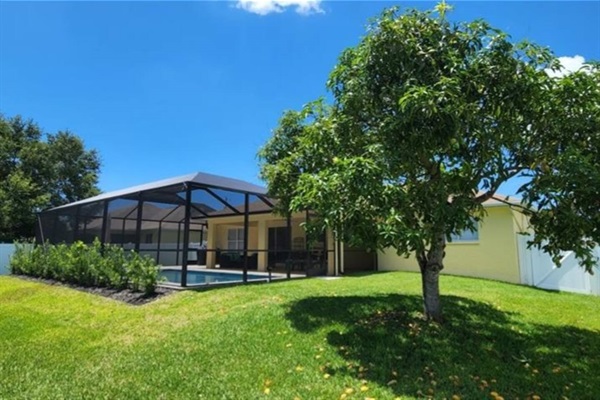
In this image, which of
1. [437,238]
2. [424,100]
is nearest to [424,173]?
[437,238]

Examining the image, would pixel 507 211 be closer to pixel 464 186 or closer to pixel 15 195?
pixel 464 186

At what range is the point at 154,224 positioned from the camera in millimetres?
19875

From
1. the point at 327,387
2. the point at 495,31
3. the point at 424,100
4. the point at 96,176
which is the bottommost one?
the point at 327,387

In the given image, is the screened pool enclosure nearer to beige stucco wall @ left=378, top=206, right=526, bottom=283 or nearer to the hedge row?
the hedge row

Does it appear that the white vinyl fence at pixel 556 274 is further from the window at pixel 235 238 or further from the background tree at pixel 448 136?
the window at pixel 235 238

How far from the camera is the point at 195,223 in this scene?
853 inches

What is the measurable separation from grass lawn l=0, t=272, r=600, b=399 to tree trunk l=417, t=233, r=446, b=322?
269 millimetres

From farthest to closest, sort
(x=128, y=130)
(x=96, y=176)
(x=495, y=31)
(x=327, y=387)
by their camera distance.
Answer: (x=96, y=176) → (x=128, y=130) → (x=495, y=31) → (x=327, y=387)

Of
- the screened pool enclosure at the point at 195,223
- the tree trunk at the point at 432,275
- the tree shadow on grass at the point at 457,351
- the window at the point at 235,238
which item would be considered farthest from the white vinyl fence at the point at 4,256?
the tree trunk at the point at 432,275

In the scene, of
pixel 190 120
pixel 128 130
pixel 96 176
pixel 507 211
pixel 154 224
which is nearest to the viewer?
pixel 507 211

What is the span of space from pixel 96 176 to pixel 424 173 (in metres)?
32.6

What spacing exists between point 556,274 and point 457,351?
948 centimetres

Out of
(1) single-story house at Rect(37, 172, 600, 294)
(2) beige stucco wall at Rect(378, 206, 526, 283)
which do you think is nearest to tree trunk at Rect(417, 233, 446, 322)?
(1) single-story house at Rect(37, 172, 600, 294)

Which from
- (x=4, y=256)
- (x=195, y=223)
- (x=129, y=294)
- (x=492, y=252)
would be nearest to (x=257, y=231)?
(x=195, y=223)
